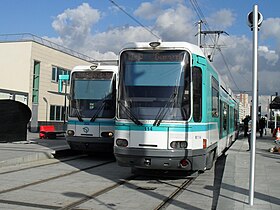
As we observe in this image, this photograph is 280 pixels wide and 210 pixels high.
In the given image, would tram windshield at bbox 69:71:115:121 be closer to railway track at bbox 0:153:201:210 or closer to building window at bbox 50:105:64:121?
A: railway track at bbox 0:153:201:210

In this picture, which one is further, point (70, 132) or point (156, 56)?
point (70, 132)

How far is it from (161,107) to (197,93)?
3.21 ft

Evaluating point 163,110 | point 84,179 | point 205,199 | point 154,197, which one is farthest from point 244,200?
point 84,179

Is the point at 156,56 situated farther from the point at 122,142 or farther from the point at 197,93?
the point at 122,142

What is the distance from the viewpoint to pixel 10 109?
66.5 ft

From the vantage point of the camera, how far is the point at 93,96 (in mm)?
15070

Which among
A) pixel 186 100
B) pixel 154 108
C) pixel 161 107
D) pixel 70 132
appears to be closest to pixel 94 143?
pixel 70 132

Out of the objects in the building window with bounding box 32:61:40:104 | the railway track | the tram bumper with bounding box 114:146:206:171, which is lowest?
the railway track

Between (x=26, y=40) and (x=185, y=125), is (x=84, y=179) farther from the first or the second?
(x=26, y=40)

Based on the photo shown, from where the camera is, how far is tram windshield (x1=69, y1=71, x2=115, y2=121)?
14992 millimetres

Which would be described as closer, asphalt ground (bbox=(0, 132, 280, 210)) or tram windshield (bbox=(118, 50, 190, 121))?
asphalt ground (bbox=(0, 132, 280, 210))

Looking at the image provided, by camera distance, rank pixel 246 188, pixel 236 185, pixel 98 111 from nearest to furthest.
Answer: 1. pixel 246 188
2. pixel 236 185
3. pixel 98 111

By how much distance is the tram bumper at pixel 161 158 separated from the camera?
943 centimetres

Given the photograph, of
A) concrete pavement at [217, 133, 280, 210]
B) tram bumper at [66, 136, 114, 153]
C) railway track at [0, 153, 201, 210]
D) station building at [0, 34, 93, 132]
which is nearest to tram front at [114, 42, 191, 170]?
railway track at [0, 153, 201, 210]
